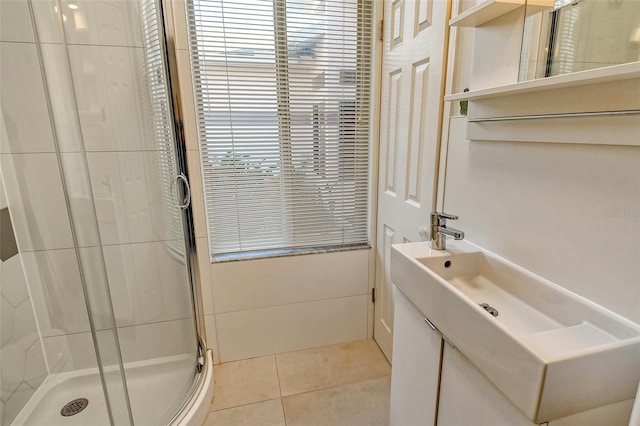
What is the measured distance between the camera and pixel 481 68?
108cm

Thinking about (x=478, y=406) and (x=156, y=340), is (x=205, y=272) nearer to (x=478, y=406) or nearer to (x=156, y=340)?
(x=156, y=340)

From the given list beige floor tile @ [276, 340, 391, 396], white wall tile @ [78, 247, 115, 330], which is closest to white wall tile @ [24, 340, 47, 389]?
white wall tile @ [78, 247, 115, 330]

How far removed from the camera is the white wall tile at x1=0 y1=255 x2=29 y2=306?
53.1 inches

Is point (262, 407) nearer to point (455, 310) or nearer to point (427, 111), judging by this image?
point (455, 310)

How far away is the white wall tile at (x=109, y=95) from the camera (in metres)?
1.24

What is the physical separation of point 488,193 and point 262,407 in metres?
1.45

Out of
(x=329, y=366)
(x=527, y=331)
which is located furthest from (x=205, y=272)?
(x=527, y=331)

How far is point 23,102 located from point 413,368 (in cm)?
180

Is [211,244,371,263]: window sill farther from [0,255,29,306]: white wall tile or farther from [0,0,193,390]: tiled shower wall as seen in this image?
[0,255,29,306]: white wall tile

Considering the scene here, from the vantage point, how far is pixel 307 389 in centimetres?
173

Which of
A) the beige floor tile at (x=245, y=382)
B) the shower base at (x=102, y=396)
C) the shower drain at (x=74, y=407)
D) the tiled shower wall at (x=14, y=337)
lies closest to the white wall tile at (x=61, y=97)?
the tiled shower wall at (x=14, y=337)

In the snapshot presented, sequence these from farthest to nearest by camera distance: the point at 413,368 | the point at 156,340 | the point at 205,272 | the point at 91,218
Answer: the point at 205,272 < the point at 156,340 < the point at 91,218 < the point at 413,368

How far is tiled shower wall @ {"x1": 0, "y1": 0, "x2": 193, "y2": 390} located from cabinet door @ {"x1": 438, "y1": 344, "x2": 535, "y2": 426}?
1278mm

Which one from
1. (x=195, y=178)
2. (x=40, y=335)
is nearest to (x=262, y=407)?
(x=40, y=335)
